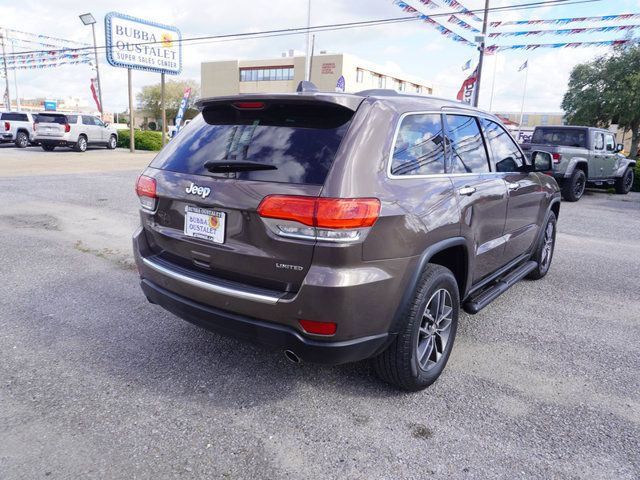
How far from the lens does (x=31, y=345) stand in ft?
11.3

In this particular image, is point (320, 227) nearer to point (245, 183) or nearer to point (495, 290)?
point (245, 183)

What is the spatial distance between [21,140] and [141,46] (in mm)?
7369

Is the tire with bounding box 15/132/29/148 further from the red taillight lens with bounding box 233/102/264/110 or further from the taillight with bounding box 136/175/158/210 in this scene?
the red taillight lens with bounding box 233/102/264/110

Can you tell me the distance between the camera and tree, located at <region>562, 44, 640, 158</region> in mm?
31891

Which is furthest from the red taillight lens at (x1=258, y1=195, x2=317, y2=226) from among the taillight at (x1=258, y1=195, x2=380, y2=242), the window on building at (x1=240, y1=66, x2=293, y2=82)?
the window on building at (x1=240, y1=66, x2=293, y2=82)

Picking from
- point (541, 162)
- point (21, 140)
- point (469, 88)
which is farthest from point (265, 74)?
point (541, 162)

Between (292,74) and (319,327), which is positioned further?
(292,74)

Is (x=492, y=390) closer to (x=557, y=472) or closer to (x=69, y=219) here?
(x=557, y=472)

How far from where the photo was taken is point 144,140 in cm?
2577

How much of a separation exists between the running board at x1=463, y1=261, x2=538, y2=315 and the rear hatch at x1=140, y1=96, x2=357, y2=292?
1686mm

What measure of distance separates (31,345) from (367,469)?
103 inches

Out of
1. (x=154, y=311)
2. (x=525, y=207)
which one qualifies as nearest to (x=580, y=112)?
(x=525, y=207)

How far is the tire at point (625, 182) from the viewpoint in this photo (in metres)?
14.2

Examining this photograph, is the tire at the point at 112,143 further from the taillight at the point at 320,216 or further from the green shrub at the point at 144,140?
the taillight at the point at 320,216
